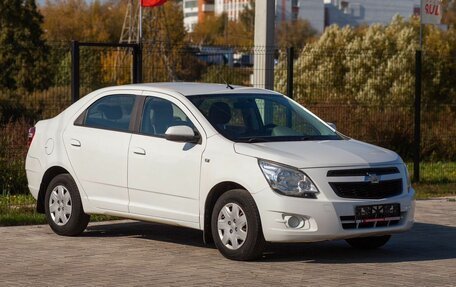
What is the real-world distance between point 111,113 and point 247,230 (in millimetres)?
2464

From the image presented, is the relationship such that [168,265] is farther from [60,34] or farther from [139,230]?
[60,34]

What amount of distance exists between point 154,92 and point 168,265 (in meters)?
2.17

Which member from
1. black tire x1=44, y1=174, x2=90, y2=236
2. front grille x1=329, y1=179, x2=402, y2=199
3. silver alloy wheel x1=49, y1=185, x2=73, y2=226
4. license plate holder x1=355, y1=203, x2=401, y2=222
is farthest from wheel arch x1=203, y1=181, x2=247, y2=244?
silver alloy wheel x1=49, y1=185, x2=73, y2=226

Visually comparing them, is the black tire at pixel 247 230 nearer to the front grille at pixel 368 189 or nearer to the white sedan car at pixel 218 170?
the white sedan car at pixel 218 170

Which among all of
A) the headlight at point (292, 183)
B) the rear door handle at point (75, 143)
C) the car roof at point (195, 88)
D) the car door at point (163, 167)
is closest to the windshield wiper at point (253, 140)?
the car door at point (163, 167)

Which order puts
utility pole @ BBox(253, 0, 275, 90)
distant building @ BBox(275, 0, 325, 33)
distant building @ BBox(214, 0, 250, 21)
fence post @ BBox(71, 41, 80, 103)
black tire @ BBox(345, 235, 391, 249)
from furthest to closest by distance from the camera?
distant building @ BBox(214, 0, 250, 21), distant building @ BBox(275, 0, 325, 33), utility pole @ BBox(253, 0, 275, 90), fence post @ BBox(71, 41, 80, 103), black tire @ BBox(345, 235, 391, 249)

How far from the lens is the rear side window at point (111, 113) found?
39.4 ft

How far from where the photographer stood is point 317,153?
10.8 m

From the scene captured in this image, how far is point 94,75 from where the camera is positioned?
2767 centimetres

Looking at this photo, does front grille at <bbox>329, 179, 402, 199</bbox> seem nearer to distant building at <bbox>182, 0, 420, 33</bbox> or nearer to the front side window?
the front side window

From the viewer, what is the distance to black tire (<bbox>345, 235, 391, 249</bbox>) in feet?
38.3

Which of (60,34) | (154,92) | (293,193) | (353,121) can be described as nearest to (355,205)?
(293,193)

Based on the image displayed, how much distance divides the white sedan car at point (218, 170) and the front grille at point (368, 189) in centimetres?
1

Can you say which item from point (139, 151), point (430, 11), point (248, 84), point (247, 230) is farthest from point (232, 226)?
point (248, 84)
